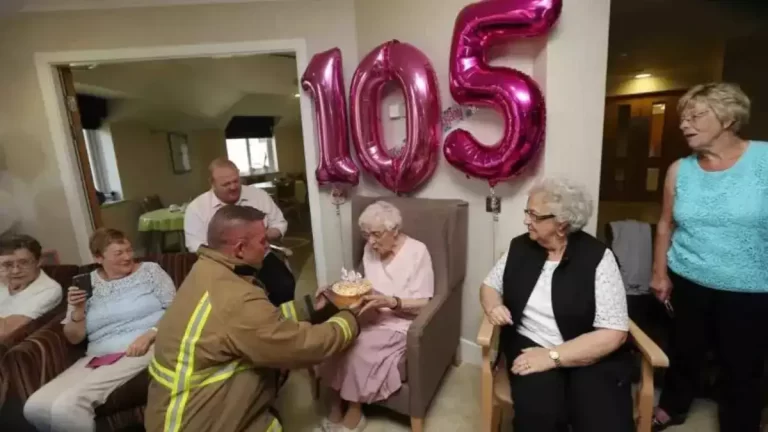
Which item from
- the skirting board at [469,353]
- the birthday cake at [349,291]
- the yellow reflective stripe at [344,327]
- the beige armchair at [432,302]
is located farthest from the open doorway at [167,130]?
the skirting board at [469,353]

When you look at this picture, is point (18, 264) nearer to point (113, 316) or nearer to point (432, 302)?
point (113, 316)

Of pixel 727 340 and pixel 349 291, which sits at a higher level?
pixel 349 291

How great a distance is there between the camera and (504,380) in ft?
4.99

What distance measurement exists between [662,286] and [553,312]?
574 mm

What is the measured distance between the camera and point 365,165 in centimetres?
226

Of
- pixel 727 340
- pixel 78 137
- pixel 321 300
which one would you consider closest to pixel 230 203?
pixel 321 300

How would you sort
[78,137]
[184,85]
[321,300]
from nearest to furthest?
[321,300] < [78,137] < [184,85]

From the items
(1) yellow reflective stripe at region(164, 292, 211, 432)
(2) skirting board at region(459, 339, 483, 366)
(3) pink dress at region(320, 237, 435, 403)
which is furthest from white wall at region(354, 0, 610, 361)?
(1) yellow reflective stripe at region(164, 292, 211, 432)

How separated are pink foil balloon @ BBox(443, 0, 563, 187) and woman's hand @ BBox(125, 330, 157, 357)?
5.45 feet

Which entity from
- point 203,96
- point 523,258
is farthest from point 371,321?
point 203,96

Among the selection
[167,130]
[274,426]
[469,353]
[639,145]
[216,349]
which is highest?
[167,130]

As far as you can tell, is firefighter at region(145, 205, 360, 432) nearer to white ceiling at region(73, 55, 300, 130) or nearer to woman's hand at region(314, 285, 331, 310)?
woman's hand at region(314, 285, 331, 310)

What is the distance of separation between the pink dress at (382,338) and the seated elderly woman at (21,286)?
1.37 metres

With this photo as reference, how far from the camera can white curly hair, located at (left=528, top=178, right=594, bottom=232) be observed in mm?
1342
